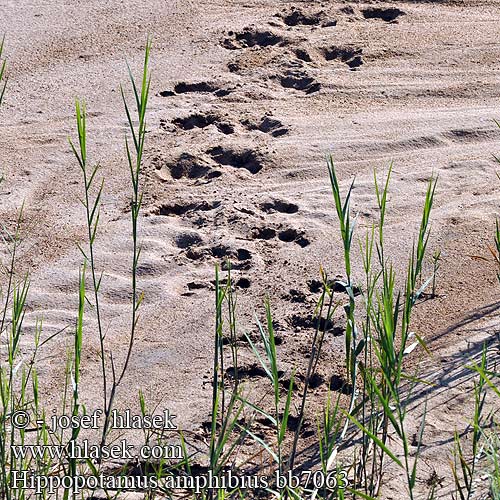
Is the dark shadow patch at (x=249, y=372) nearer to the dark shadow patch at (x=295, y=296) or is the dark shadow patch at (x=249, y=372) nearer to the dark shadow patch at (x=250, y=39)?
the dark shadow patch at (x=295, y=296)

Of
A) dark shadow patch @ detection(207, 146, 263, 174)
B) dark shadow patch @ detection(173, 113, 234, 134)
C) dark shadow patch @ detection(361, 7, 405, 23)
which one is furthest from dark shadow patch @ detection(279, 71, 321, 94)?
dark shadow patch @ detection(361, 7, 405, 23)

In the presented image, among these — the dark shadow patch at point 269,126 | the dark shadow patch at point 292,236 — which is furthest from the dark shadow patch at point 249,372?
the dark shadow patch at point 269,126

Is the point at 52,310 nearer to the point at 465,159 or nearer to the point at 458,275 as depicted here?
the point at 458,275

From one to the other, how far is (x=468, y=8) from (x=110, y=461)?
4.42m

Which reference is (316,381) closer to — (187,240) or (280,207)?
(187,240)

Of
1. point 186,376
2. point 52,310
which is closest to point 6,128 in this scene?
point 52,310

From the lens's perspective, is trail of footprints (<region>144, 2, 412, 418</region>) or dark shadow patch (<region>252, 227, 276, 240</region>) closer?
trail of footprints (<region>144, 2, 412, 418</region>)

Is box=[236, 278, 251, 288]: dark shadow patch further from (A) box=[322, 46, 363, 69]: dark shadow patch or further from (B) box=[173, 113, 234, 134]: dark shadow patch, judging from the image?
(A) box=[322, 46, 363, 69]: dark shadow patch

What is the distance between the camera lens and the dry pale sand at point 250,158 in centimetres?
375

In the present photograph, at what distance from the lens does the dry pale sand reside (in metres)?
3.75

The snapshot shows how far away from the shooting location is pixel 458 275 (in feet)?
13.3

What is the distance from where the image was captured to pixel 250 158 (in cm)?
493

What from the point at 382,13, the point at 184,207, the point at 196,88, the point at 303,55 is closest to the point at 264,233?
the point at 184,207

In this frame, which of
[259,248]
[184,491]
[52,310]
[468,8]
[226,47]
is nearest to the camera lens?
[184,491]
